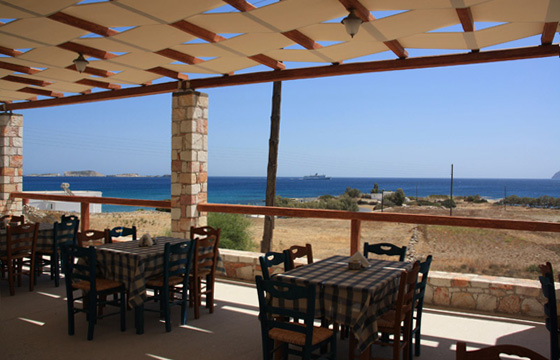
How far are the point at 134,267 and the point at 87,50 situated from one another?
263 cm

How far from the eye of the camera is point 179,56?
207 inches

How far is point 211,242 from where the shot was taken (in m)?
4.66

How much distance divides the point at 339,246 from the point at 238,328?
1253cm

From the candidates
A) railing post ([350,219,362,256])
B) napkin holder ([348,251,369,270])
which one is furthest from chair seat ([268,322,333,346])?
railing post ([350,219,362,256])

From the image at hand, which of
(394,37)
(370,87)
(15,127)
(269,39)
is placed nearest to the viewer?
(394,37)

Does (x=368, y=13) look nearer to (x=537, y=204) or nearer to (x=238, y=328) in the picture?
(x=238, y=328)

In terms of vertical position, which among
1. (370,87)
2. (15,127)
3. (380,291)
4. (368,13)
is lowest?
(380,291)

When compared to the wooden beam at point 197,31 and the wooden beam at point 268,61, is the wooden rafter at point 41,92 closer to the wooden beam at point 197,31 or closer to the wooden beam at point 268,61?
the wooden beam at point 268,61

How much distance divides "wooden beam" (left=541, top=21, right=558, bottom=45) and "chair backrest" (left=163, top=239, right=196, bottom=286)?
12.6 ft

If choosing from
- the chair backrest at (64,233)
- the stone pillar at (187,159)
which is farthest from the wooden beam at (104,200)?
the chair backrest at (64,233)

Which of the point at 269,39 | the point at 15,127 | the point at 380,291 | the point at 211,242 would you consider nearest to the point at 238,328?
the point at 211,242

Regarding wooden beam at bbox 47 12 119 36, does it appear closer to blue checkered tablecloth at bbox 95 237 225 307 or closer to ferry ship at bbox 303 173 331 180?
blue checkered tablecloth at bbox 95 237 225 307

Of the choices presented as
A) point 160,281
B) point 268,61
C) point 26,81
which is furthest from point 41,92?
point 160,281

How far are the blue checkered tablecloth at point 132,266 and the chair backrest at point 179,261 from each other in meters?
0.12
